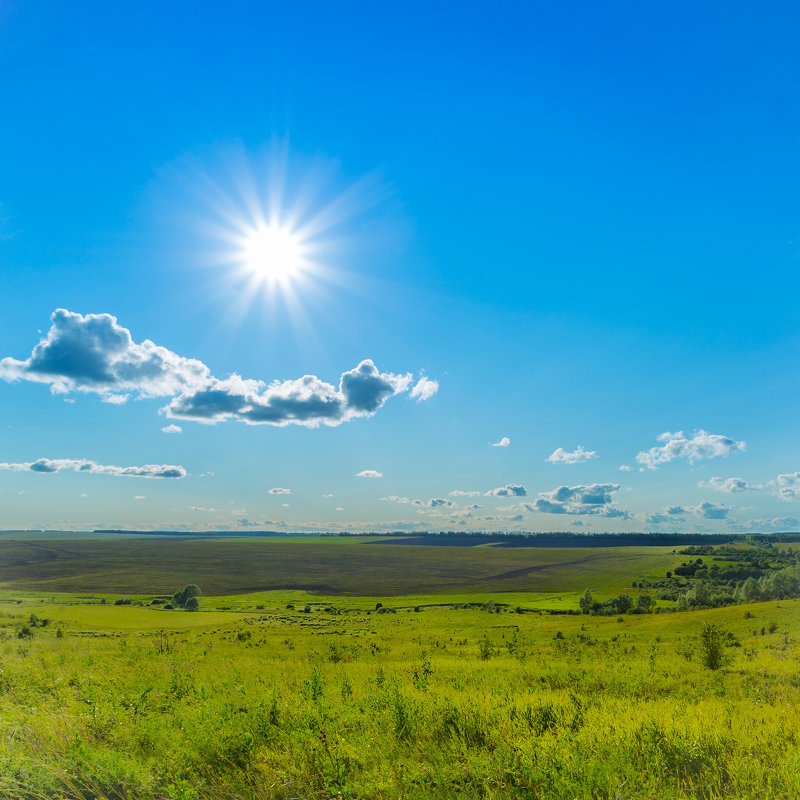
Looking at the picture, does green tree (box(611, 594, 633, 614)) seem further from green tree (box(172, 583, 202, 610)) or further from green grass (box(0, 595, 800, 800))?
green grass (box(0, 595, 800, 800))

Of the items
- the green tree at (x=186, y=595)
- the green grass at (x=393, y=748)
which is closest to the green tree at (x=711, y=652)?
the green grass at (x=393, y=748)

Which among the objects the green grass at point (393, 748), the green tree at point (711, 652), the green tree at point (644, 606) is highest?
the green grass at point (393, 748)

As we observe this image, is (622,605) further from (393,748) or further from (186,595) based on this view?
(393,748)

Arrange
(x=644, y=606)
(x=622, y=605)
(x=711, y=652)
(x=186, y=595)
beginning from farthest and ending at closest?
(x=186, y=595) → (x=644, y=606) → (x=622, y=605) → (x=711, y=652)

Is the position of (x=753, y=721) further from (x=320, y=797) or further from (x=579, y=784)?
(x=320, y=797)

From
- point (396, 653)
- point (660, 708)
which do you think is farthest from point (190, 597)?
point (660, 708)

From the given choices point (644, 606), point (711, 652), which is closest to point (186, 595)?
point (644, 606)

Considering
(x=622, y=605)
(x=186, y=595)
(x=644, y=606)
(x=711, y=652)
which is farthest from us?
(x=186, y=595)

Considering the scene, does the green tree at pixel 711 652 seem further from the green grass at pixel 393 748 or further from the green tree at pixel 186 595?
the green tree at pixel 186 595

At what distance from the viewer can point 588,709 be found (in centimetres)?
1030

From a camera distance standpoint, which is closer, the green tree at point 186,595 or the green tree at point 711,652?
the green tree at point 711,652

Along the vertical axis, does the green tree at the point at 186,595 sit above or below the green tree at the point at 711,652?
below

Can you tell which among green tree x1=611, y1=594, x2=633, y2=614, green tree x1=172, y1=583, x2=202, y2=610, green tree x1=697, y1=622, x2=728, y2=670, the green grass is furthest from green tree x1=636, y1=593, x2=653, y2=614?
the green grass

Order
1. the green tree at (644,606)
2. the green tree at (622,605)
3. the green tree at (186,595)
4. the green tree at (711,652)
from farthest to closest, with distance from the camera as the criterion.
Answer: the green tree at (186,595) < the green tree at (644,606) < the green tree at (622,605) < the green tree at (711,652)
